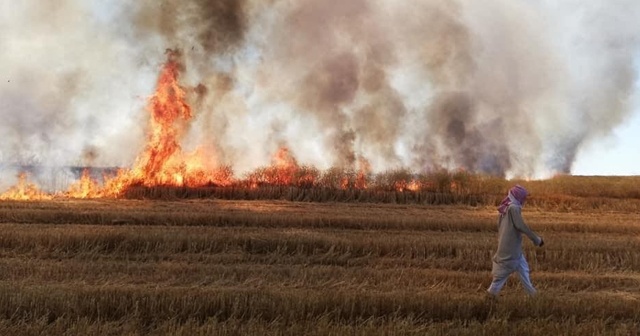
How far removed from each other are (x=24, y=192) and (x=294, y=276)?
17162mm

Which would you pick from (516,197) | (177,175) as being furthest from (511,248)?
(177,175)

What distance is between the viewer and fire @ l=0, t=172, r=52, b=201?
21809 millimetres

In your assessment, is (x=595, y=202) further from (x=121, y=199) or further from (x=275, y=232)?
(x=121, y=199)

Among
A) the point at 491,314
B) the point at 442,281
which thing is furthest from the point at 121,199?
the point at 491,314

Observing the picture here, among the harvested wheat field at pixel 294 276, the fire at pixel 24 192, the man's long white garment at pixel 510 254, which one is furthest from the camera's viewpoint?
the fire at pixel 24 192

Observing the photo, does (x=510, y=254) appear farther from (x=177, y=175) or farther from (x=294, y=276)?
(x=177, y=175)

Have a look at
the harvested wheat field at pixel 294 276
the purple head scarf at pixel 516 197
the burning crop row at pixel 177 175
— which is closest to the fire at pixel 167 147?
the burning crop row at pixel 177 175

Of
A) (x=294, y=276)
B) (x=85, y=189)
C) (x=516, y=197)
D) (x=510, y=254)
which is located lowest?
(x=294, y=276)

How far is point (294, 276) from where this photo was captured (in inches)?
401

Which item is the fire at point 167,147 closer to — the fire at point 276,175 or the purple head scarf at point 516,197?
the fire at point 276,175

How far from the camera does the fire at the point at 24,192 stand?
21809mm

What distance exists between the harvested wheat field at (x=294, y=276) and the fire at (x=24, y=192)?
3.53m

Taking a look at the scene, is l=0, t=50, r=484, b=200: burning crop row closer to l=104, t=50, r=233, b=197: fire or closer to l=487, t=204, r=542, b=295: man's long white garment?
l=104, t=50, r=233, b=197: fire

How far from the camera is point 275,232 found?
47.4 feet
